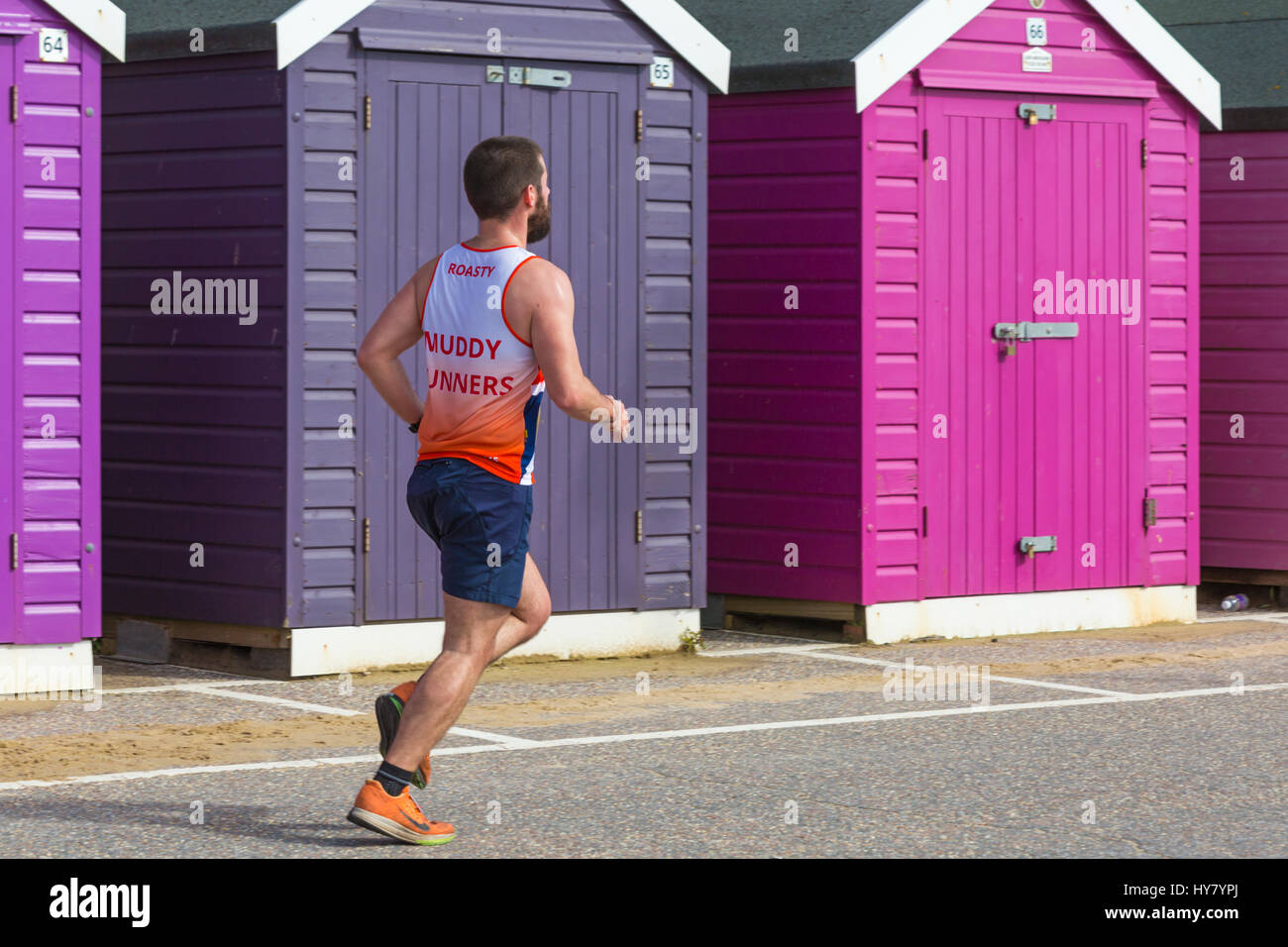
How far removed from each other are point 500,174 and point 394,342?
0.60m

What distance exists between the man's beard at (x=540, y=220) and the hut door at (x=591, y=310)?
155 inches

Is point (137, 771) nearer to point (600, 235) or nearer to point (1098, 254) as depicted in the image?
point (600, 235)

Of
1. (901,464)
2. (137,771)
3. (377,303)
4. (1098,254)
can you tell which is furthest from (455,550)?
(1098,254)

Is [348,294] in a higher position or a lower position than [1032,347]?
higher

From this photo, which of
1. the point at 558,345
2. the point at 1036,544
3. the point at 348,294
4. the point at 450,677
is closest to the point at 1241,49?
the point at 1036,544

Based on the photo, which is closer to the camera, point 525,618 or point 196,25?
point 525,618

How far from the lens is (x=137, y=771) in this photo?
7793 mm

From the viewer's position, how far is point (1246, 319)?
44.5 feet

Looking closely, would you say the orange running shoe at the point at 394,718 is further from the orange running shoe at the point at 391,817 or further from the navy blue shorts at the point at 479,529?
the navy blue shorts at the point at 479,529

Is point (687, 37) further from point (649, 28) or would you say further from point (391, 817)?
point (391, 817)

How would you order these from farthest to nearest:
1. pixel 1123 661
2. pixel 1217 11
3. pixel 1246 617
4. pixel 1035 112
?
1. pixel 1217 11
2. pixel 1246 617
3. pixel 1035 112
4. pixel 1123 661

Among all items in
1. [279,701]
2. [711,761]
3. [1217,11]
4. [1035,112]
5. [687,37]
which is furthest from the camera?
[1217,11]

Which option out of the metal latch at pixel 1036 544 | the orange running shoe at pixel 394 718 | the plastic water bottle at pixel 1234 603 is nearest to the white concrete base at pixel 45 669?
the orange running shoe at pixel 394 718

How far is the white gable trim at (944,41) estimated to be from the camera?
11.4m
